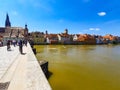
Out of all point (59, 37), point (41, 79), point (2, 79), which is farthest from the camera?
point (59, 37)

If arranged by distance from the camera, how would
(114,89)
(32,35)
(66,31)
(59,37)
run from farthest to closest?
1. (66,31)
2. (59,37)
3. (32,35)
4. (114,89)

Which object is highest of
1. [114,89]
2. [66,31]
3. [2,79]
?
[66,31]

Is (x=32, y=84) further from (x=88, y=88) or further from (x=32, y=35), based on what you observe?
(x=32, y=35)

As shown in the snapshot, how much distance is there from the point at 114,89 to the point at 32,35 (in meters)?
84.4

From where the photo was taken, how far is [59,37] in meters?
97.2

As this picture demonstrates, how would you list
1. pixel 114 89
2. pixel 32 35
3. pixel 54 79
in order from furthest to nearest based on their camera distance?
pixel 32 35
pixel 54 79
pixel 114 89

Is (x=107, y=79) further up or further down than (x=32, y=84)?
further down

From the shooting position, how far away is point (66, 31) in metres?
110

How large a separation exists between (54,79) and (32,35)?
81240mm

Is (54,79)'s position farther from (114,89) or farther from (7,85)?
(7,85)

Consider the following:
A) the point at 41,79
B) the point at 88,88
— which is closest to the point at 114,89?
the point at 88,88

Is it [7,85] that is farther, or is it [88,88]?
[88,88]

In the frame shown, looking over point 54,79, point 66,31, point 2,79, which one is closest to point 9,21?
point 66,31

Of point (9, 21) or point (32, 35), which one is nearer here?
point (9, 21)
